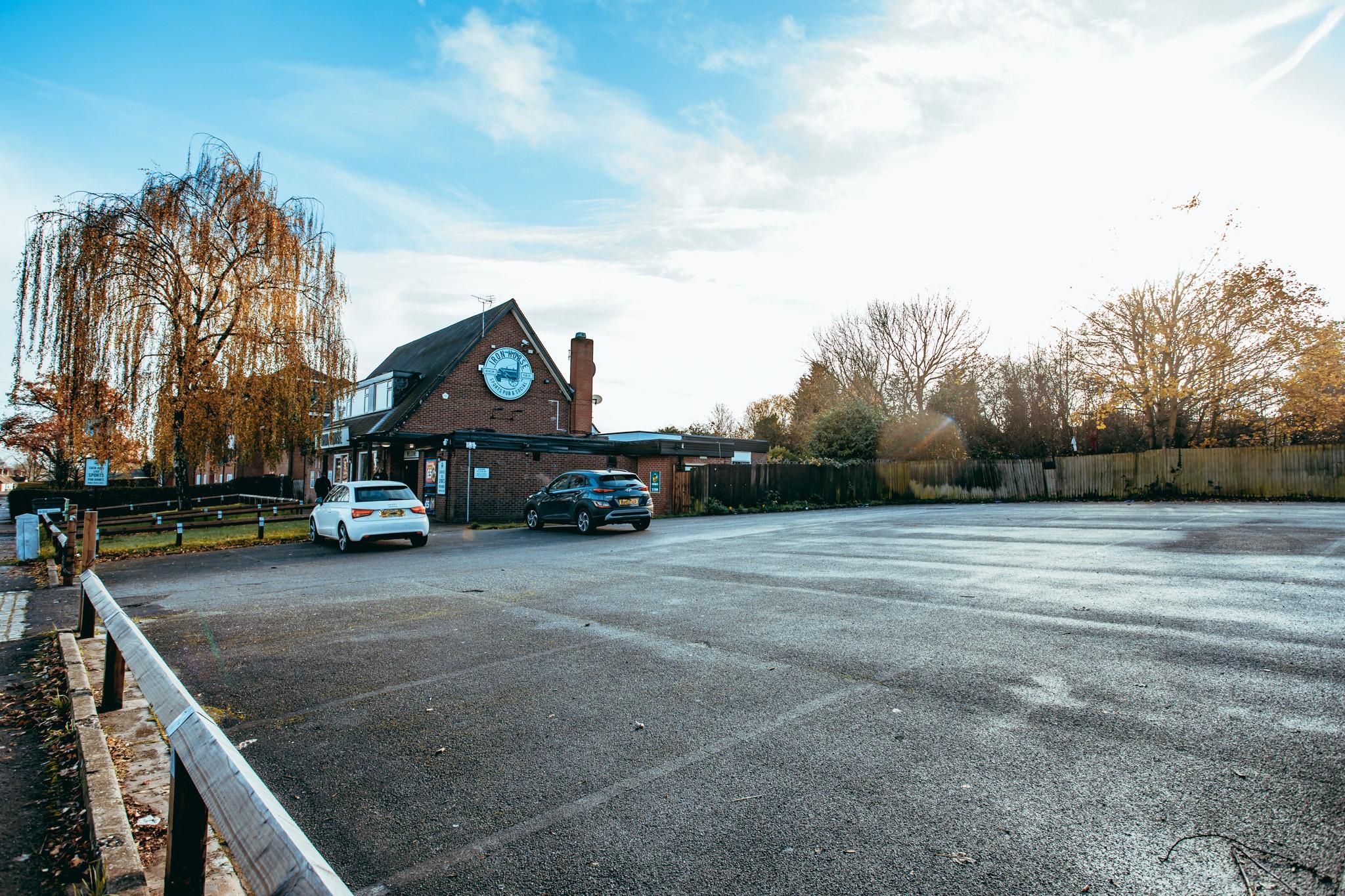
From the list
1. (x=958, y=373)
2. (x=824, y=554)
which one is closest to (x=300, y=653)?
(x=824, y=554)

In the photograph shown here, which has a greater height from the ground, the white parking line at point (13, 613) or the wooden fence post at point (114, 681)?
the wooden fence post at point (114, 681)

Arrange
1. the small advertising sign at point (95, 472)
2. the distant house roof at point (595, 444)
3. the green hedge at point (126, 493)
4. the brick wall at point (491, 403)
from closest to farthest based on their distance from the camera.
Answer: the small advertising sign at point (95, 472) → the distant house roof at point (595, 444) → the brick wall at point (491, 403) → the green hedge at point (126, 493)

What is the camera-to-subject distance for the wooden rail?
1.74 meters

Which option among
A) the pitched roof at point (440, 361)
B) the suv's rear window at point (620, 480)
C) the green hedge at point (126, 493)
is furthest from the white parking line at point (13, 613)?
the pitched roof at point (440, 361)

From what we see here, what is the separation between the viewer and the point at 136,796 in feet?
11.9

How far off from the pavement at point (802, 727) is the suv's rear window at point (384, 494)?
6698mm

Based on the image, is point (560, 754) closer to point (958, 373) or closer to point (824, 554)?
point (824, 554)

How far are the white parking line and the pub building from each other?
15006 mm

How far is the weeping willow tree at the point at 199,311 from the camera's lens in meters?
18.2

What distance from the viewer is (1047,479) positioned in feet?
110

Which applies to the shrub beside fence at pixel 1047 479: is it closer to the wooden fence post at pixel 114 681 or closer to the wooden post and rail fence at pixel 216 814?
the wooden fence post at pixel 114 681

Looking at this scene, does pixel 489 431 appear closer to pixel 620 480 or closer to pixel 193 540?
pixel 620 480

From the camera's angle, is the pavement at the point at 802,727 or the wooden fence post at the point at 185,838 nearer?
the wooden fence post at the point at 185,838

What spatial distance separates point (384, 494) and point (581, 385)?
60.6ft
